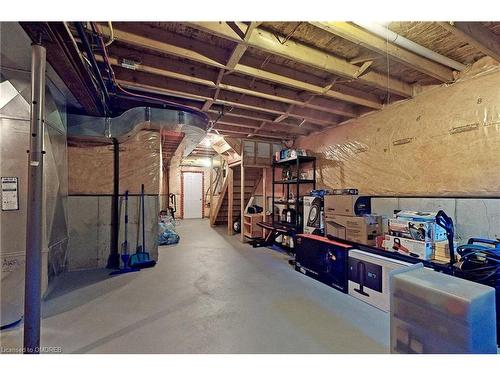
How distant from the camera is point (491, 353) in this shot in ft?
3.70

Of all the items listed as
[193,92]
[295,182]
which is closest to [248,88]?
[193,92]

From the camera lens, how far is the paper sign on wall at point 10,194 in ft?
6.40

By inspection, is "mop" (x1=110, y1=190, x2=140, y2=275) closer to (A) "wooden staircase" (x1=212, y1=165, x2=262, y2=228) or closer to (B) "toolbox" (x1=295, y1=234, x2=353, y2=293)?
(B) "toolbox" (x1=295, y1=234, x2=353, y2=293)

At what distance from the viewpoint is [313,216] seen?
3758 mm

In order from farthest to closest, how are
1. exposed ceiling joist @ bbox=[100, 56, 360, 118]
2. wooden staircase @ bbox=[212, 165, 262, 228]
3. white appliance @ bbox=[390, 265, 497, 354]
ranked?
wooden staircase @ bbox=[212, 165, 262, 228] < exposed ceiling joist @ bbox=[100, 56, 360, 118] < white appliance @ bbox=[390, 265, 497, 354]

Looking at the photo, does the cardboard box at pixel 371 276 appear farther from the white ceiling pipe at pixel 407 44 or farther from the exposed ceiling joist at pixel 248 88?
the exposed ceiling joist at pixel 248 88

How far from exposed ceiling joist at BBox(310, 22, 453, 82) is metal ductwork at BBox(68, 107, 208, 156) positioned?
7.33 feet

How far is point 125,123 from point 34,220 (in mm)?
2211

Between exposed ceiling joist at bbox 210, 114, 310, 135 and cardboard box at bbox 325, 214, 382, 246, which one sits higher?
exposed ceiling joist at bbox 210, 114, 310, 135

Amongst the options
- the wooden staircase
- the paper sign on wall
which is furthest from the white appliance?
the wooden staircase

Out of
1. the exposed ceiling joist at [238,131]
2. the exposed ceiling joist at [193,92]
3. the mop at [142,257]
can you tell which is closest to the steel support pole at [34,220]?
the exposed ceiling joist at [193,92]

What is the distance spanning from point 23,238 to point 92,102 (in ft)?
5.25

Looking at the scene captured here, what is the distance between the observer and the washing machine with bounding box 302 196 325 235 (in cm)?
360

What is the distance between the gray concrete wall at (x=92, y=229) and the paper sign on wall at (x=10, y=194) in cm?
132
